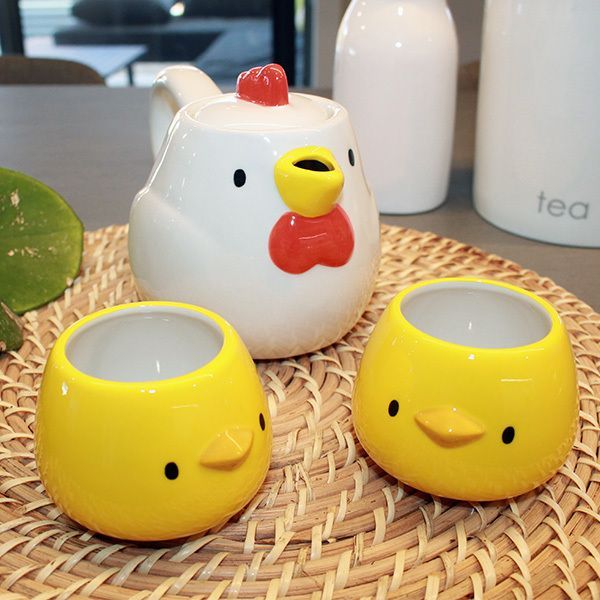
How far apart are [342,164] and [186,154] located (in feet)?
0.32

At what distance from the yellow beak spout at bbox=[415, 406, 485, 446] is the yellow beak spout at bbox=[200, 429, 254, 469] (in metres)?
0.08

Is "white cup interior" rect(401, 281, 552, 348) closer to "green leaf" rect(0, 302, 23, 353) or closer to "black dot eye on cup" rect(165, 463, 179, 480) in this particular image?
"black dot eye on cup" rect(165, 463, 179, 480)

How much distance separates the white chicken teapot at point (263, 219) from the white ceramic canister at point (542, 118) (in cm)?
24

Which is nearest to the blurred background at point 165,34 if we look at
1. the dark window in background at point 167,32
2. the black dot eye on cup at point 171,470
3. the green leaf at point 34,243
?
the dark window in background at point 167,32

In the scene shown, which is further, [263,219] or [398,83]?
[398,83]

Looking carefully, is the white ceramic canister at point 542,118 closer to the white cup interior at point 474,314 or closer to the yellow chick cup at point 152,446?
the white cup interior at point 474,314

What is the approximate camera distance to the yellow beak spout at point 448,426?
1.24 ft

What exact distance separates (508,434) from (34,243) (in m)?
0.41

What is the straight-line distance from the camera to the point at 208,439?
365mm

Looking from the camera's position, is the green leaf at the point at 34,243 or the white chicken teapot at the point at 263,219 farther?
the green leaf at the point at 34,243

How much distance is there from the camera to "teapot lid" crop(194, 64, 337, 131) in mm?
517

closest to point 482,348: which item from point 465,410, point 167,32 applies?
point 465,410

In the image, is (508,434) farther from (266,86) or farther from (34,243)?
(34,243)

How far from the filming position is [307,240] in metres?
0.50
